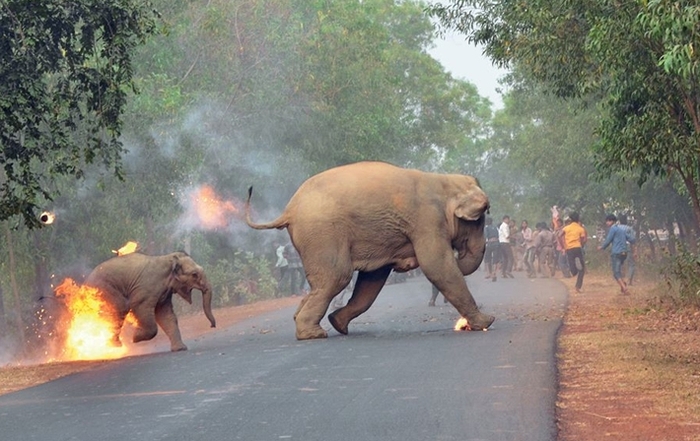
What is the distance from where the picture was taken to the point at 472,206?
16531mm

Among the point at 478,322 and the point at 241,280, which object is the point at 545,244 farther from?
the point at 478,322

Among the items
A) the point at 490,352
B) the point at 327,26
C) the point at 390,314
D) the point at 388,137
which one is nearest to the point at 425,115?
the point at 388,137

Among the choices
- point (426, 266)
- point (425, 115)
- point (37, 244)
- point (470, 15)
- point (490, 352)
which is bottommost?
point (490, 352)

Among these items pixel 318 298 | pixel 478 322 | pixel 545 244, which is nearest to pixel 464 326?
pixel 478 322

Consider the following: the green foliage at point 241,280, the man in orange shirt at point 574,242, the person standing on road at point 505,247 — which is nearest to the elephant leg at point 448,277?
the man in orange shirt at point 574,242

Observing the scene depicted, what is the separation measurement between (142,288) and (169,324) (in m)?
0.63

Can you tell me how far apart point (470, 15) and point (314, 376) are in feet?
33.6

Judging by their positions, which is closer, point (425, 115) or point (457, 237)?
point (457, 237)

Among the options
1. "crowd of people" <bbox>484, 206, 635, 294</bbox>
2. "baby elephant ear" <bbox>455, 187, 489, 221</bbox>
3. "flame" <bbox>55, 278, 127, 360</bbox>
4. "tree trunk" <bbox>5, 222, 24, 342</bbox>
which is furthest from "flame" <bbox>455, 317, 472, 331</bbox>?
"crowd of people" <bbox>484, 206, 635, 294</bbox>

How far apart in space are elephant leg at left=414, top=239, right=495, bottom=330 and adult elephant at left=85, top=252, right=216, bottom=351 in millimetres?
3524

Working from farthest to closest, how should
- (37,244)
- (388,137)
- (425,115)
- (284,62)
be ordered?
(425,115) → (388,137) → (284,62) → (37,244)

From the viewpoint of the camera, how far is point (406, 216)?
16328 mm

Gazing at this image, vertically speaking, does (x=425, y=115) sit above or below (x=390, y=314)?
above

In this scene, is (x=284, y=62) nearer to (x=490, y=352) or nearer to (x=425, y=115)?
(x=490, y=352)
